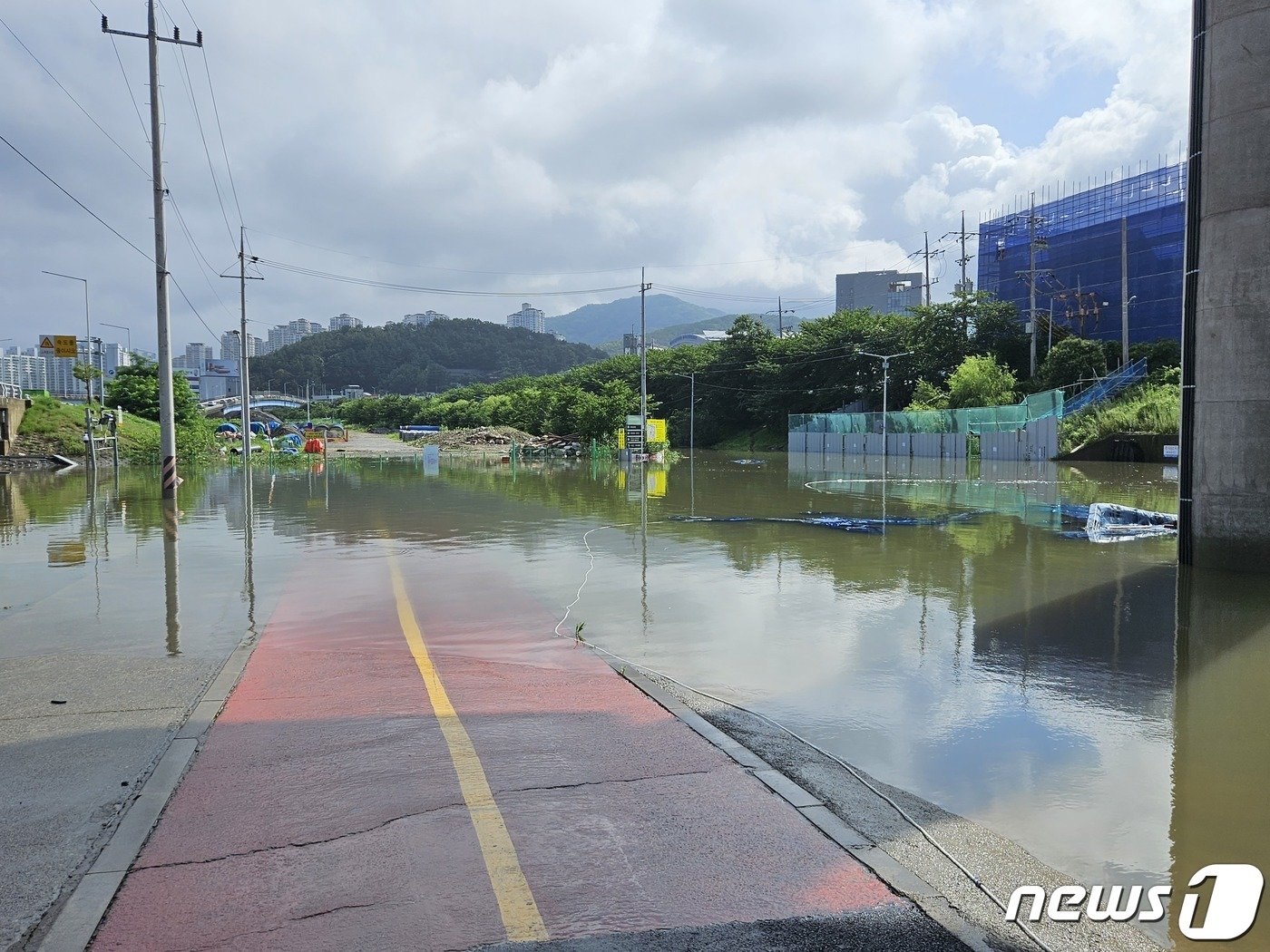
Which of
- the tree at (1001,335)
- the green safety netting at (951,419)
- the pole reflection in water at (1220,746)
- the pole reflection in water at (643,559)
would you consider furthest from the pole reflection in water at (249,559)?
the tree at (1001,335)

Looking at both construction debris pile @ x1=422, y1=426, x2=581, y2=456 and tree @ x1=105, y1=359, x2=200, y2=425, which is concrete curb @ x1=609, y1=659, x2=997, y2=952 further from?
construction debris pile @ x1=422, y1=426, x2=581, y2=456

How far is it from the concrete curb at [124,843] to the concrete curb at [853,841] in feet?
10.6

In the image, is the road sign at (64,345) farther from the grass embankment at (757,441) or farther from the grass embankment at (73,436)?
the grass embankment at (757,441)

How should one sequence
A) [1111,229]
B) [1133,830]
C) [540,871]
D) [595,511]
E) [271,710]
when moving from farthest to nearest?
[1111,229] → [595,511] → [271,710] → [1133,830] → [540,871]

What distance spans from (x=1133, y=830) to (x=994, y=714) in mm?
2109

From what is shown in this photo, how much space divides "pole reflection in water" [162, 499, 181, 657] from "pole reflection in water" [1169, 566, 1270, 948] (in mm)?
8132

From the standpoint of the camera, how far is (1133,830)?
533 cm

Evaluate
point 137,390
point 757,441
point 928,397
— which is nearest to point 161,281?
point 137,390

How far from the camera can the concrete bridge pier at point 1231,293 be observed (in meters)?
14.1

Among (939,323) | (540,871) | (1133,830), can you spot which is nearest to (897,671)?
(1133,830)

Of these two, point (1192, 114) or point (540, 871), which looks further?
point (1192, 114)

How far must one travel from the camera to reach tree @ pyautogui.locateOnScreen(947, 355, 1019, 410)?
66.7 metres

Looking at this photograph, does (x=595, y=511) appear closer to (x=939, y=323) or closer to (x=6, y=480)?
(x=6, y=480)

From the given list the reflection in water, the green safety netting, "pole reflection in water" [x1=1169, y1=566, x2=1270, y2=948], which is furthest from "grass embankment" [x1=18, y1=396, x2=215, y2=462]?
"pole reflection in water" [x1=1169, y1=566, x2=1270, y2=948]
